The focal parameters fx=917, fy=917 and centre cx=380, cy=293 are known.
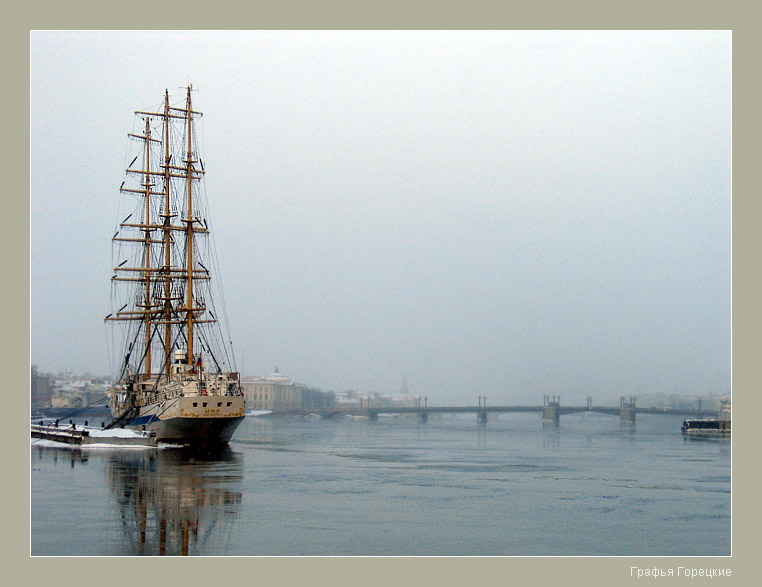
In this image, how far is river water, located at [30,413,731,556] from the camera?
14.9m

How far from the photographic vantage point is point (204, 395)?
33000 millimetres

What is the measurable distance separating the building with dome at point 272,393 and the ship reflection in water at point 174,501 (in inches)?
2067

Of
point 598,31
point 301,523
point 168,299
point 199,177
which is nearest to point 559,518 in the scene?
point 301,523

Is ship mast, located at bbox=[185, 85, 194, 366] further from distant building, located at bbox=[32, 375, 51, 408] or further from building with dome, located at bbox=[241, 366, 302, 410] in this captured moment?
building with dome, located at bbox=[241, 366, 302, 410]

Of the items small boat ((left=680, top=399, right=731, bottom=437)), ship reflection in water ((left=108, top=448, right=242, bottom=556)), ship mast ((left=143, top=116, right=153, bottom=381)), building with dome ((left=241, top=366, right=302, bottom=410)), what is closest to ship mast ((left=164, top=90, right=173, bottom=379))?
ship mast ((left=143, top=116, right=153, bottom=381))

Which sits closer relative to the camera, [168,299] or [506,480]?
[506,480]

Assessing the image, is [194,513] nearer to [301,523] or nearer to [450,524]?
[301,523]

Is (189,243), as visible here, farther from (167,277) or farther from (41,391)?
(41,391)

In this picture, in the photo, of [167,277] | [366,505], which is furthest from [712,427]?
[366,505]

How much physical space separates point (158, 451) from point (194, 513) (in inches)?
571

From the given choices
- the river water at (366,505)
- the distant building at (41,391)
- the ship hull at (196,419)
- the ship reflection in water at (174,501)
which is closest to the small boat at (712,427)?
the river water at (366,505)

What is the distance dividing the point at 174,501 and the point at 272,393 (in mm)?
64725

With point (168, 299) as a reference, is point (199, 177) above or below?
above

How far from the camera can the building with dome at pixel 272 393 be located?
8156 cm
